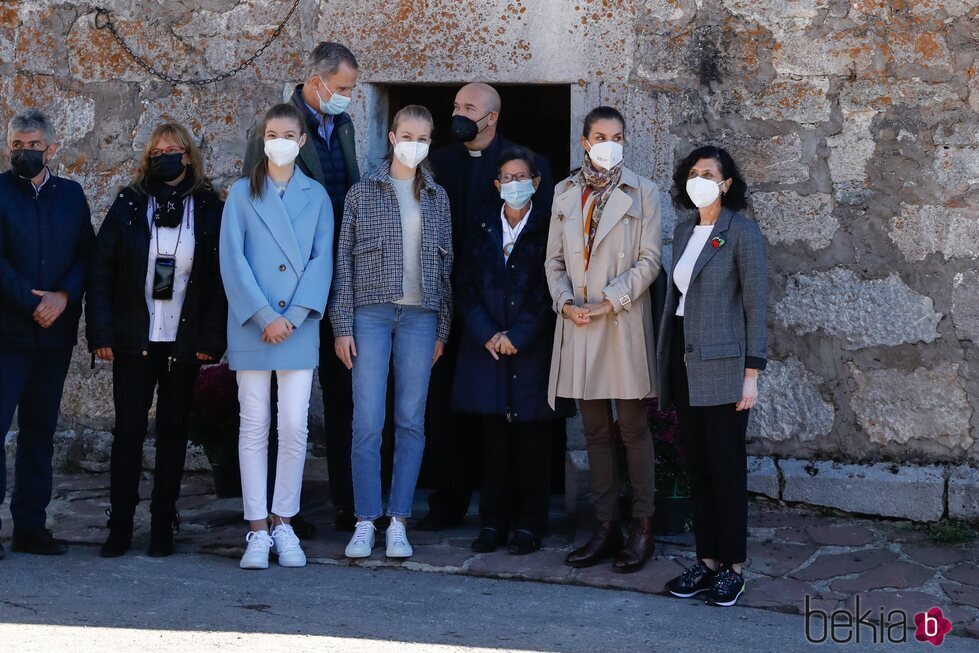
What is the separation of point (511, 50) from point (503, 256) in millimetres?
1207

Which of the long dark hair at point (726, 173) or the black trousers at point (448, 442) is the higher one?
the long dark hair at point (726, 173)

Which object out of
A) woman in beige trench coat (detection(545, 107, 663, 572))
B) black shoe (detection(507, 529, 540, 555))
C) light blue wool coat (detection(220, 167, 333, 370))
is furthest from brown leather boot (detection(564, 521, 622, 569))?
light blue wool coat (detection(220, 167, 333, 370))

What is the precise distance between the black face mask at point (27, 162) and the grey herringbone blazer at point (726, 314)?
7.63 ft

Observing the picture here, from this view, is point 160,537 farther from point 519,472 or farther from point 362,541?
point 519,472

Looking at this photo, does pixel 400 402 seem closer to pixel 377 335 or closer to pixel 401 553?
pixel 377 335

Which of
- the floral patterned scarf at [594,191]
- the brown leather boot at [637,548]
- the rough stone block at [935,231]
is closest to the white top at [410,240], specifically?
the floral patterned scarf at [594,191]

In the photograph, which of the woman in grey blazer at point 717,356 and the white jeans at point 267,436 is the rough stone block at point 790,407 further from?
the white jeans at point 267,436

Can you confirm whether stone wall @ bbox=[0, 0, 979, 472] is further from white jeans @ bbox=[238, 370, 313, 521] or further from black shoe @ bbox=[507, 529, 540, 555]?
white jeans @ bbox=[238, 370, 313, 521]

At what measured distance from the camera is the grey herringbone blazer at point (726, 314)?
400cm

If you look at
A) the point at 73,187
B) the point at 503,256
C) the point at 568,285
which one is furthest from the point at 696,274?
the point at 73,187

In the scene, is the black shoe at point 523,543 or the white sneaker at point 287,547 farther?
the black shoe at point 523,543

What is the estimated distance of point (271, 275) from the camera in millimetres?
4359

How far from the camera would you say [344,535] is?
4793 mm

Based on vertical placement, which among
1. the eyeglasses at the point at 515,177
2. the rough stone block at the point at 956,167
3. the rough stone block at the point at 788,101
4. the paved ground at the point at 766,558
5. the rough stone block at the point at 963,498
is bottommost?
the paved ground at the point at 766,558
